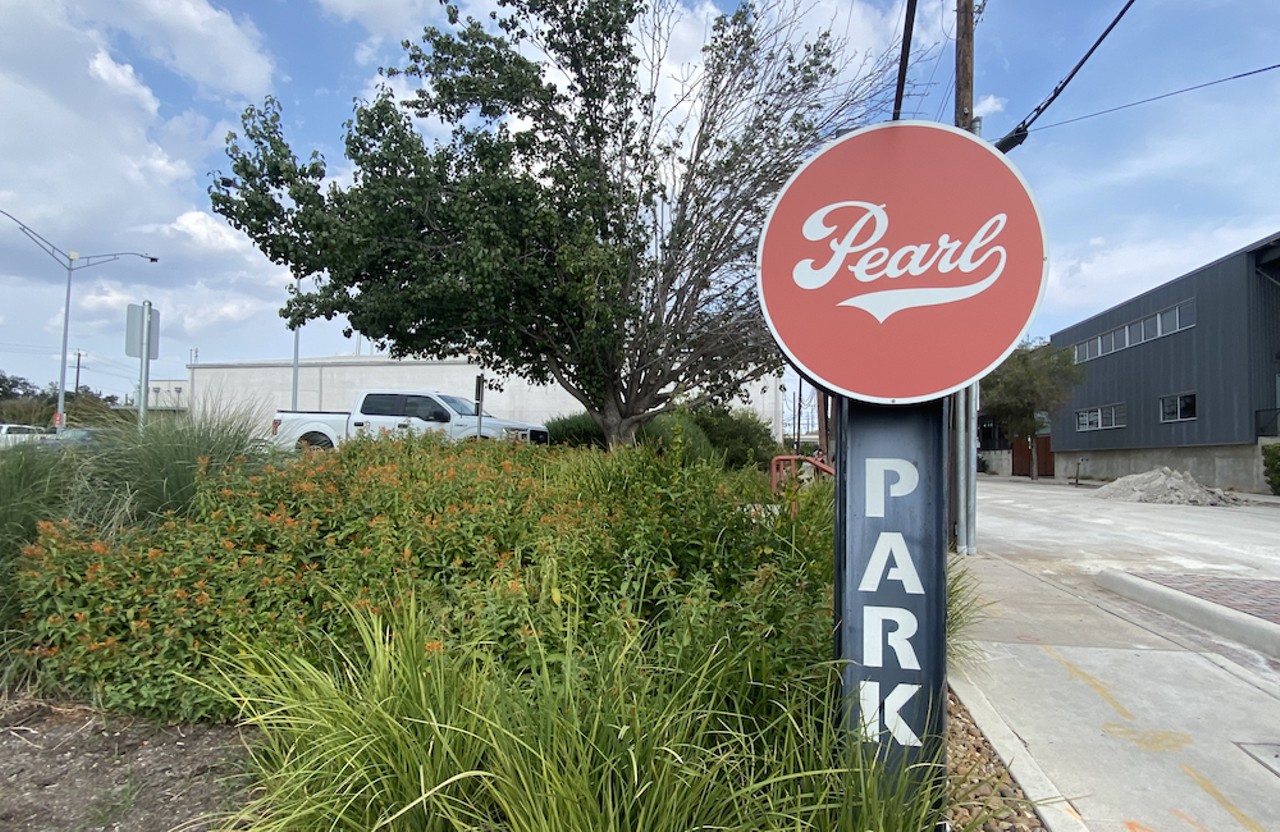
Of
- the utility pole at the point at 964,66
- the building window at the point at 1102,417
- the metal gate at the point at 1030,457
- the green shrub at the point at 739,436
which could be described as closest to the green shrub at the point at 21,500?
the utility pole at the point at 964,66

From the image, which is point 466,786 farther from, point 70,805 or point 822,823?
point 70,805

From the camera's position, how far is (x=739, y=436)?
21109 mm

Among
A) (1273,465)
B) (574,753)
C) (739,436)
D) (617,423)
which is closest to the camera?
(574,753)

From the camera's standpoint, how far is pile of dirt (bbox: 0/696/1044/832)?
8.54ft

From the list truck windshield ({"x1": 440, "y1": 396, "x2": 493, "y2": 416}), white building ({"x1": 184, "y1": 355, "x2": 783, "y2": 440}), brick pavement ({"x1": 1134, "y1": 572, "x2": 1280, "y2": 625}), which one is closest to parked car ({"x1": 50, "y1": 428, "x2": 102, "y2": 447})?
brick pavement ({"x1": 1134, "y1": 572, "x2": 1280, "y2": 625})

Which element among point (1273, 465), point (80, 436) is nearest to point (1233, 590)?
point (80, 436)

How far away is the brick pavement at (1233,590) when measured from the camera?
5980 millimetres

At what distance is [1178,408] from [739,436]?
21.7 metres

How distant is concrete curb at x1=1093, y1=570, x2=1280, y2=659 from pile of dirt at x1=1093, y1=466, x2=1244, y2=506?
14.9 metres

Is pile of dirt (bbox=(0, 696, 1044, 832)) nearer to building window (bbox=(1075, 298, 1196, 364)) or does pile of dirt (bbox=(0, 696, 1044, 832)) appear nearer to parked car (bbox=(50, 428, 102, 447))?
parked car (bbox=(50, 428, 102, 447))

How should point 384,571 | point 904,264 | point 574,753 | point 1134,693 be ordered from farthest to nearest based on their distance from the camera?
point 1134,693 → point 384,571 → point 904,264 → point 574,753

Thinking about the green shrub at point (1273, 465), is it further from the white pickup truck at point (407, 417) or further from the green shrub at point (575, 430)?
the white pickup truck at point (407, 417)

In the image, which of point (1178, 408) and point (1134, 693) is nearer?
point (1134, 693)

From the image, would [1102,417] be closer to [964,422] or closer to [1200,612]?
[964,422]
